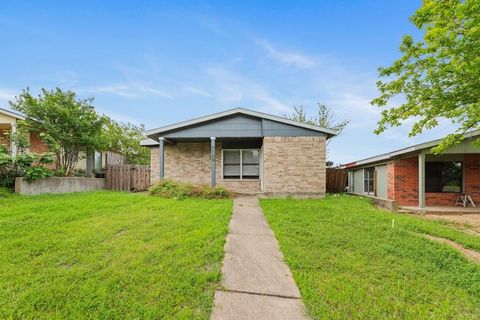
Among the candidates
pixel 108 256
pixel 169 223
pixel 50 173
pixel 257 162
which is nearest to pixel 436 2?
pixel 257 162

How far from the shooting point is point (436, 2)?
300 inches

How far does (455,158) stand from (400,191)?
296 cm

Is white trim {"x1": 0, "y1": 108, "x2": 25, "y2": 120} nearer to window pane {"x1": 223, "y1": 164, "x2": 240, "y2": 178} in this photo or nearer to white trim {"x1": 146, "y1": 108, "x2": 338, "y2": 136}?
white trim {"x1": 146, "y1": 108, "x2": 338, "y2": 136}

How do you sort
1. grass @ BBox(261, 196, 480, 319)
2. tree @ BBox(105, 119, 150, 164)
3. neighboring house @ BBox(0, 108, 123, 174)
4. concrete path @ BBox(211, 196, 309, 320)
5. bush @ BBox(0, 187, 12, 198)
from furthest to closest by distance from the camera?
tree @ BBox(105, 119, 150, 164), neighboring house @ BBox(0, 108, 123, 174), bush @ BBox(0, 187, 12, 198), grass @ BBox(261, 196, 480, 319), concrete path @ BBox(211, 196, 309, 320)

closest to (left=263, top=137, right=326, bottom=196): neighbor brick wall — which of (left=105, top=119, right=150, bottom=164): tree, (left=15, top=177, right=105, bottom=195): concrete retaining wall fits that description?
(left=15, top=177, right=105, bottom=195): concrete retaining wall

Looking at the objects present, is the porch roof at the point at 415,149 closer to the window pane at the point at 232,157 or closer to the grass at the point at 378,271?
the grass at the point at 378,271

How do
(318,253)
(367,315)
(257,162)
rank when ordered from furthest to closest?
(257,162) → (318,253) → (367,315)

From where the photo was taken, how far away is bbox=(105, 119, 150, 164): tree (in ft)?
72.8

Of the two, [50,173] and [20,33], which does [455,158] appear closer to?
[50,173]

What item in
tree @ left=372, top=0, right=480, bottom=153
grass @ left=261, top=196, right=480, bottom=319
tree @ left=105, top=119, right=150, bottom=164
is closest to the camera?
grass @ left=261, top=196, right=480, bottom=319

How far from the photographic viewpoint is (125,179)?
12.6 meters

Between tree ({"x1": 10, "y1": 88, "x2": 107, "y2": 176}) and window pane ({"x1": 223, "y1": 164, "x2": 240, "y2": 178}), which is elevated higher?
tree ({"x1": 10, "y1": 88, "x2": 107, "y2": 176})

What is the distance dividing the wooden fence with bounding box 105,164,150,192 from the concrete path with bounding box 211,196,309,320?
31.3 feet

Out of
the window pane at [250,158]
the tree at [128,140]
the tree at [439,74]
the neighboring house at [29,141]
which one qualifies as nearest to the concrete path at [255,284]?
the tree at [439,74]
